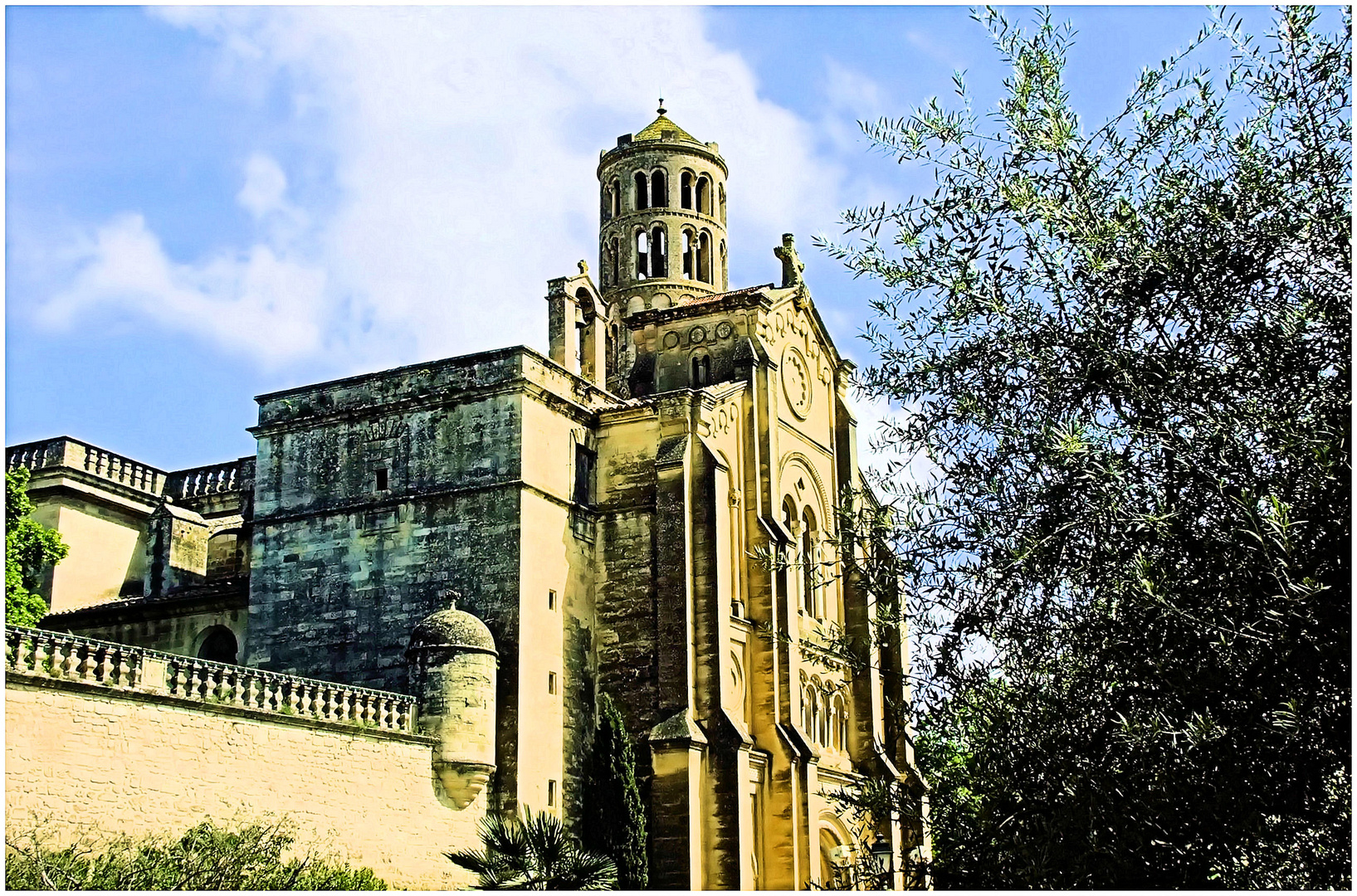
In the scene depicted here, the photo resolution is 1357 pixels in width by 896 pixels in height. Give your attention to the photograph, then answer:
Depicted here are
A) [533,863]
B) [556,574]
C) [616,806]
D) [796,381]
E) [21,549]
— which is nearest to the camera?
[533,863]

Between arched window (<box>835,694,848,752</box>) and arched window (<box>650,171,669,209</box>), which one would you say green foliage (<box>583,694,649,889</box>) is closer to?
arched window (<box>835,694,848,752</box>)

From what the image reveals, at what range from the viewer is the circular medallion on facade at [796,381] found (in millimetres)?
41594

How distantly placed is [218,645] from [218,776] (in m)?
11.8

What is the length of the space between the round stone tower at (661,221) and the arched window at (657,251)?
0.10ft

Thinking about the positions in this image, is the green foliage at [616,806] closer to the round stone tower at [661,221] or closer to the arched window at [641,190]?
the round stone tower at [661,221]

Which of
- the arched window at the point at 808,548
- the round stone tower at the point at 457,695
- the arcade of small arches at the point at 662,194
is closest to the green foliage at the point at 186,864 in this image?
the round stone tower at the point at 457,695

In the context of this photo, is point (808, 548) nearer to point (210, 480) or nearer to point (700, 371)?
point (700, 371)

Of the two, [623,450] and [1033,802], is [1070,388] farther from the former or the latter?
[623,450]

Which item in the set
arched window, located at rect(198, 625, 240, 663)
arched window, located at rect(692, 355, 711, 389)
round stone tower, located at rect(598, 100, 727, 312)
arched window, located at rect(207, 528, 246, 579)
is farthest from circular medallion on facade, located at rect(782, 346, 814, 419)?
arched window, located at rect(198, 625, 240, 663)

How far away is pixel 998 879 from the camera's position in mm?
12391

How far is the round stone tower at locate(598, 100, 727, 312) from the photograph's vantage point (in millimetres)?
54219

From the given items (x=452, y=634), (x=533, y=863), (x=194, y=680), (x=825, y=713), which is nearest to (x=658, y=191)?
(x=825, y=713)

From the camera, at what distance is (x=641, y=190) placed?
55281 mm

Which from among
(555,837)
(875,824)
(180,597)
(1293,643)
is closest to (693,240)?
(180,597)
